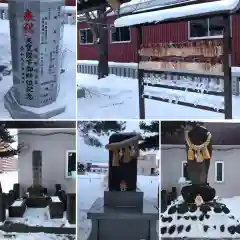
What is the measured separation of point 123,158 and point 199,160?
348 mm

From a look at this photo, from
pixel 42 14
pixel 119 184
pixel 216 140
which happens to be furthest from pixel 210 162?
pixel 42 14

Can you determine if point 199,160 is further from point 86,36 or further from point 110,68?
point 86,36

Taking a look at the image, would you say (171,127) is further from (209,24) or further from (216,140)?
(209,24)

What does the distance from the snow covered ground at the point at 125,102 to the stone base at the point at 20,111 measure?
0.37 feet

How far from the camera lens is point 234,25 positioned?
7.12 ft

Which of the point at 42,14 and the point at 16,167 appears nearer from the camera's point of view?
the point at 42,14

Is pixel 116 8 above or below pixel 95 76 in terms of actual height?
above

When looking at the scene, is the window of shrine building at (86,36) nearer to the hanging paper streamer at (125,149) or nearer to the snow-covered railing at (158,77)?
the snow-covered railing at (158,77)

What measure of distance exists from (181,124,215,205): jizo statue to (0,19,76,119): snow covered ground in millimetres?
546

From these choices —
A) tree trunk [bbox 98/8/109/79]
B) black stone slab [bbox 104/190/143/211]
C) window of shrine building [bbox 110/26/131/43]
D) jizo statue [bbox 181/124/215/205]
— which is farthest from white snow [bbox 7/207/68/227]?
window of shrine building [bbox 110/26/131/43]

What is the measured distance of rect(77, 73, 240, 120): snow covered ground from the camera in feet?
7.47

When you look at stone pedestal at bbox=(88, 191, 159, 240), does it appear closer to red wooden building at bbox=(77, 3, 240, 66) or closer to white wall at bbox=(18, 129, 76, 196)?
white wall at bbox=(18, 129, 76, 196)

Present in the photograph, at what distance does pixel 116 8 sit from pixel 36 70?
444mm

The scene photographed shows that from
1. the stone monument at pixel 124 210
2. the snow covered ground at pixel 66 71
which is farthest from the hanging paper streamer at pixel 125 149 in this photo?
the snow covered ground at pixel 66 71
